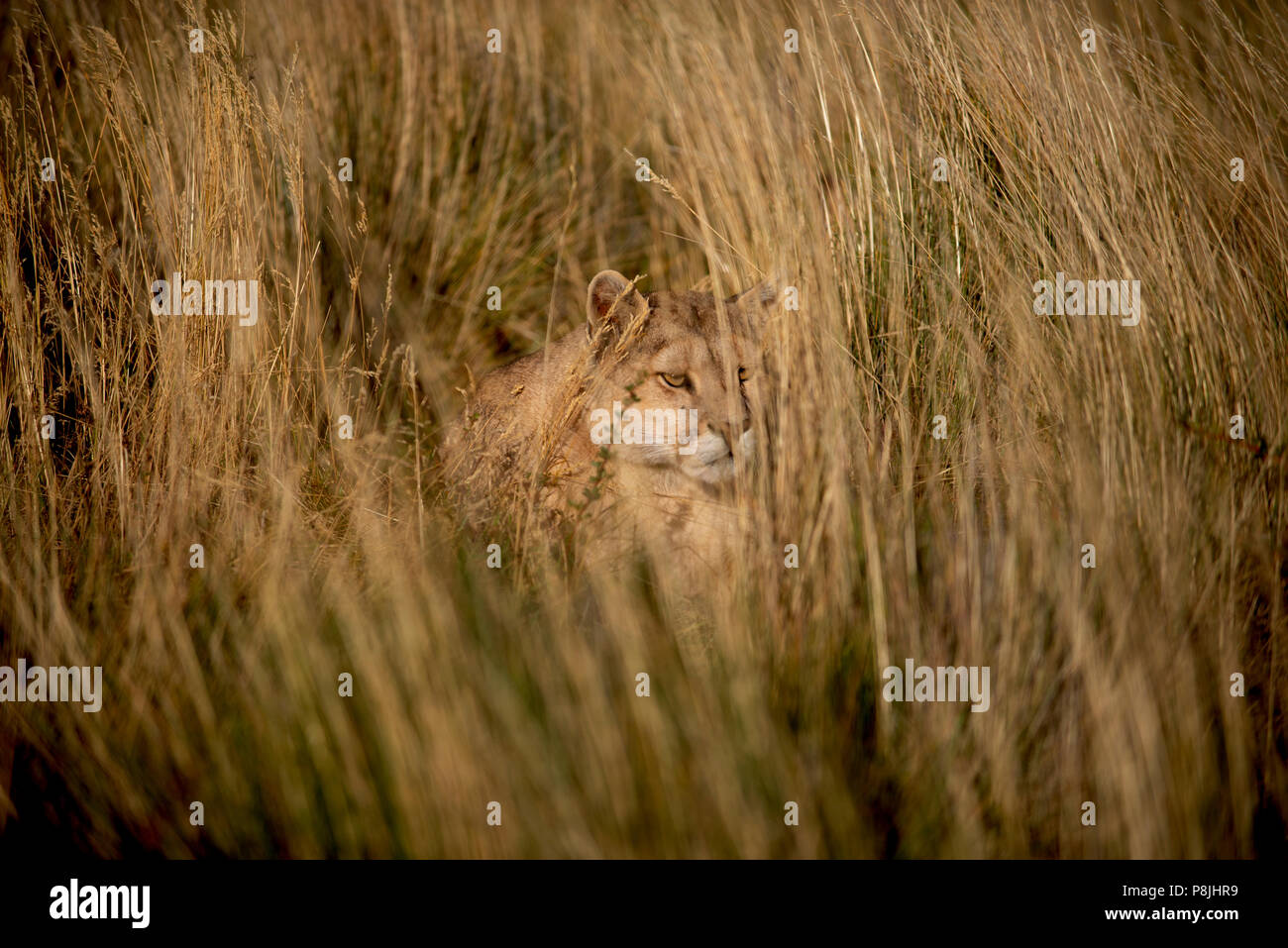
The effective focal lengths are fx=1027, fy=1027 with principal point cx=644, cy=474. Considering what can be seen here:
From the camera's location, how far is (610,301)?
13.7 feet

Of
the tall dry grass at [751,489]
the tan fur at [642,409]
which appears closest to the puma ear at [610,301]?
the tan fur at [642,409]

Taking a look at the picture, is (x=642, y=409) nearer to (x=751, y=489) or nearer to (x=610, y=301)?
(x=610, y=301)

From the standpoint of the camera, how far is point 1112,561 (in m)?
2.87

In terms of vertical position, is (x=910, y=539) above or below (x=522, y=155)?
below

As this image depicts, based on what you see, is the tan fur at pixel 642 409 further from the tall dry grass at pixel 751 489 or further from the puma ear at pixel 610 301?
the tall dry grass at pixel 751 489

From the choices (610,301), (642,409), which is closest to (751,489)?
(642,409)

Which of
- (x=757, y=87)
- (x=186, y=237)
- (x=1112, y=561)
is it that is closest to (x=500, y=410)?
(x=186, y=237)

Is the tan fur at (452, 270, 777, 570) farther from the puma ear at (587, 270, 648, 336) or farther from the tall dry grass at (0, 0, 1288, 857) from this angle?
the tall dry grass at (0, 0, 1288, 857)

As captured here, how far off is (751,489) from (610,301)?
1.10 meters

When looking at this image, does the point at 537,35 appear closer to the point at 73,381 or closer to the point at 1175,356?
the point at 73,381

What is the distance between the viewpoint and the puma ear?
403cm

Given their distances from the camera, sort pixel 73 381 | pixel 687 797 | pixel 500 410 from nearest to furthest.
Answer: pixel 687 797, pixel 73 381, pixel 500 410

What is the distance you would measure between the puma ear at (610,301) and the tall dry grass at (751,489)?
40 cm
